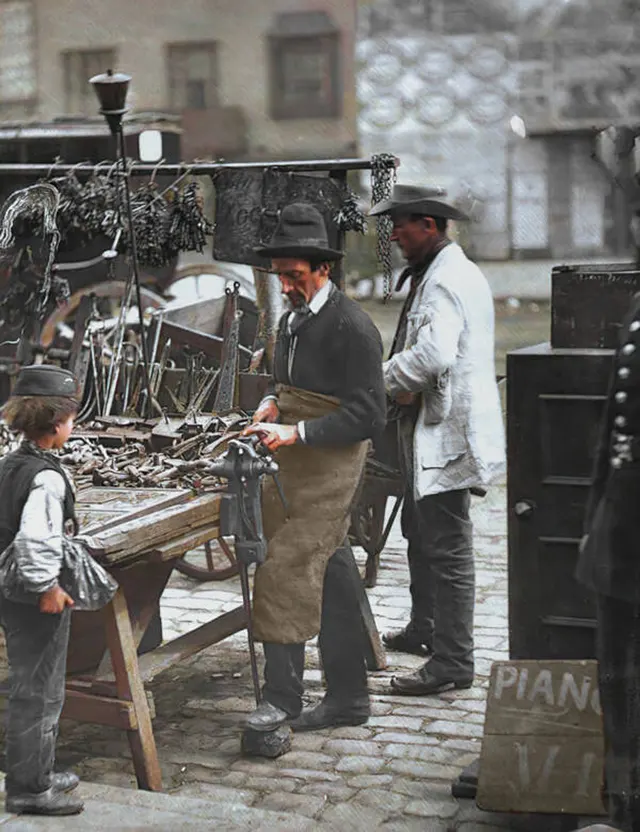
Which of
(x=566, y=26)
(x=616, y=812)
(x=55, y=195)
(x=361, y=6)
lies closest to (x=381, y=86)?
(x=361, y=6)

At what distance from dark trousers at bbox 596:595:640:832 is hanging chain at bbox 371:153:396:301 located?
2280mm

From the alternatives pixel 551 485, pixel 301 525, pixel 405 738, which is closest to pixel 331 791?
pixel 405 738

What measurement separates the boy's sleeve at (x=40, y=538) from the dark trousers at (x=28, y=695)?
0.62 ft

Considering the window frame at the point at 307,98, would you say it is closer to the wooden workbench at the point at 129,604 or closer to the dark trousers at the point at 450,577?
the dark trousers at the point at 450,577

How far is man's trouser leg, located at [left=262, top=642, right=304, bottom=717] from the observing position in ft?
16.4

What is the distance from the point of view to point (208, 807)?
4098 mm

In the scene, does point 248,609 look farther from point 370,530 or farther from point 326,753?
point 370,530

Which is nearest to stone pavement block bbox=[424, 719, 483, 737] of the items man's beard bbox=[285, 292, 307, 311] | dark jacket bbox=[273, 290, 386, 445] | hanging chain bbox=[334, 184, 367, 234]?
dark jacket bbox=[273, 290, 386, 445]

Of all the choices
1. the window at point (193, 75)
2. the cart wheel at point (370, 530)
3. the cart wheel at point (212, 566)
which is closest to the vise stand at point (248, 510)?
the cart wheel at point (212, 566)

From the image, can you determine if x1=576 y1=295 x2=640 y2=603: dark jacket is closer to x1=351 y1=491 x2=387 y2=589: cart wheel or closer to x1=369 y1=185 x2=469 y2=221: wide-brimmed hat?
x1=369 y1=185 x2=469 y2=221: wide-brimmed hat

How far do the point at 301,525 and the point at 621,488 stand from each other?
166 cm

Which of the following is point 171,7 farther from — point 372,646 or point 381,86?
point 372,646

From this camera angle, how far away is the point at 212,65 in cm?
2125

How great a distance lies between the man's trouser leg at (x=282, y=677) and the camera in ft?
16.4
